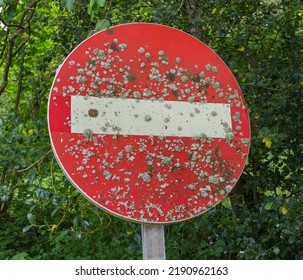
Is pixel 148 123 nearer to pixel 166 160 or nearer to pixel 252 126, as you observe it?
pixel 166 160

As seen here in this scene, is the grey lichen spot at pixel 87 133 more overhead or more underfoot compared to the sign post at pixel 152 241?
more overhead

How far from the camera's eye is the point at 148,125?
1729 millimetres

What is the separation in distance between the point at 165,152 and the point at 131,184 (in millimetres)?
152

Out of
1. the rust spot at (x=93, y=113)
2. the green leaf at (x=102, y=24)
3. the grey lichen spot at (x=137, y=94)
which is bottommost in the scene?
the rust spot at (x=93, y=113)

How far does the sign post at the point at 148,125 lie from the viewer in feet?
5.45

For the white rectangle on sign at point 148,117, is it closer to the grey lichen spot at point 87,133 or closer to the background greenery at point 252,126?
the grey lichen spot at point 87,133

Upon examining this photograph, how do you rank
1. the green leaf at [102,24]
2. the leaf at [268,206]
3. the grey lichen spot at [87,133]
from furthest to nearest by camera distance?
the leaf at [268,206] < the green leaf at [102,24] < the grey lichen spot at [87,133]

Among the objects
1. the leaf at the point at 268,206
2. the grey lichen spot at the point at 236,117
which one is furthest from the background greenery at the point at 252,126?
the grey lichen spot at the point at 236,117

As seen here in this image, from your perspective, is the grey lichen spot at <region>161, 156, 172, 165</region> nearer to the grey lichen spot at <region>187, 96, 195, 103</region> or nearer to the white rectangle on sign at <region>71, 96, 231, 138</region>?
the white rectangle on sign at <region>71, 96, 231, 138</region>

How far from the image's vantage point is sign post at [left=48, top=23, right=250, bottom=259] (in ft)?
5.45

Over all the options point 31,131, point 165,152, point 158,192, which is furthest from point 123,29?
point 31,131

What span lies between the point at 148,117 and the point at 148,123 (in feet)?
0.07

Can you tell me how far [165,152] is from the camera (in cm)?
174

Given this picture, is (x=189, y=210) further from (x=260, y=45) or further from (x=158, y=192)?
(x=260, y=45)
